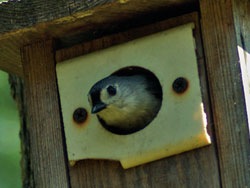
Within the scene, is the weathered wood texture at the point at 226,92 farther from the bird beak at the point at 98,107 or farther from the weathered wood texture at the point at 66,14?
the bird beak at the point at 98,107

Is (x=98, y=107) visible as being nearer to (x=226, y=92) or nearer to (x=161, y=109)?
(x=161, y=109)

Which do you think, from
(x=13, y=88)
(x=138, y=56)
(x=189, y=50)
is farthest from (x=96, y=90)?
(x=13, y=88)

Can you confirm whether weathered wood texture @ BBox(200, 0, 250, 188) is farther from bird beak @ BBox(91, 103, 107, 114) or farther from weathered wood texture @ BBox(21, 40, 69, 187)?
weathered wood texture @ BBox(21, 40, 69, 187)

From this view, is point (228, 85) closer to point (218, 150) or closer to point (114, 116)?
point (218, 150)

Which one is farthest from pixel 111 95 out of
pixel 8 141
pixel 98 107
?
pixel 8 141

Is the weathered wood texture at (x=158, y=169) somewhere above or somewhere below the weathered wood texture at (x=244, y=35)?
below

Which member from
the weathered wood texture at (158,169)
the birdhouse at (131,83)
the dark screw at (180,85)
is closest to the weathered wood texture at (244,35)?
the birdhouse at (131,83)
